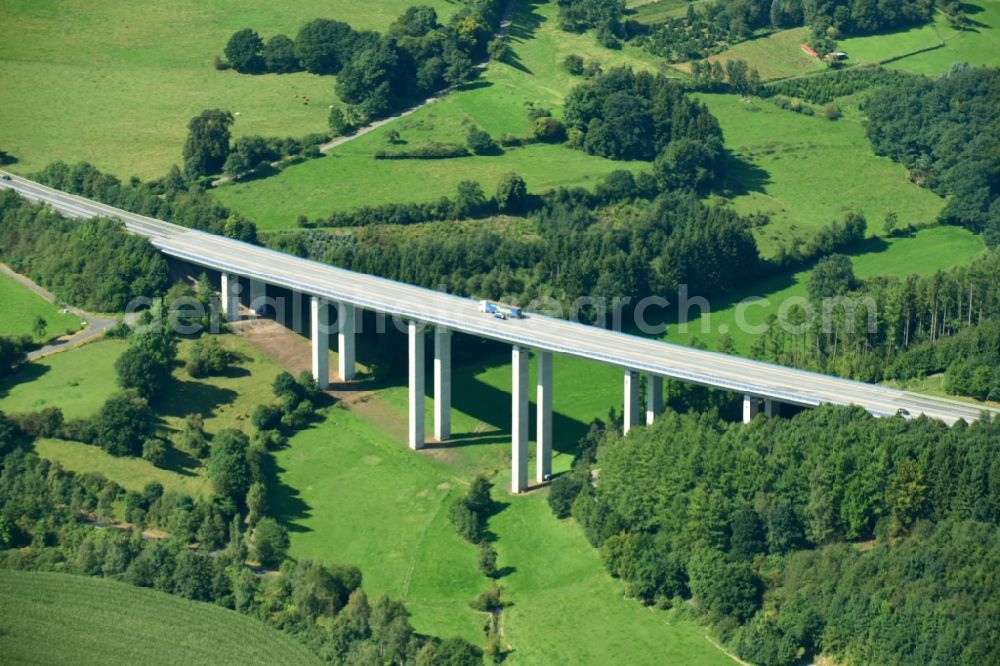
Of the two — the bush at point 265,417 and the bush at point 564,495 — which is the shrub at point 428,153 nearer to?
the bush at point 265,417

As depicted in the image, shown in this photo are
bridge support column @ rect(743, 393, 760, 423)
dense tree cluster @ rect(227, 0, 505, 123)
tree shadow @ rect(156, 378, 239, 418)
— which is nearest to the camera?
bridge support column @ rect(743, 393, 760, 423)

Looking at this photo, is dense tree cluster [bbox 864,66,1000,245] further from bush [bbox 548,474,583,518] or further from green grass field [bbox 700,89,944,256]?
bush [bbox 548,474,583,518]

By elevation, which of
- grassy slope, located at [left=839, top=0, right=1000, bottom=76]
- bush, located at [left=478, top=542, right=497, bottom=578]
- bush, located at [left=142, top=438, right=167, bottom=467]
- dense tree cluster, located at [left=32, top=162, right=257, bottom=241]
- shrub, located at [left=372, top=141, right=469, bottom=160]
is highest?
grassy slope, located at [left=839, top=0, right=1000, bottom=76]

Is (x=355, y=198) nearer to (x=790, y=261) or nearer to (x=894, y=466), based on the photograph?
(x=790, y=261)

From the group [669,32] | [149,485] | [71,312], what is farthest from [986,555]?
[669,32]

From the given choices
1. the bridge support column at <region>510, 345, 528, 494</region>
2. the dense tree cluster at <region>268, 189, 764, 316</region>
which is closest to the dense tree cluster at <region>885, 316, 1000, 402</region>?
the dense tree cluster at <region>268, 189, 764, 316</region>

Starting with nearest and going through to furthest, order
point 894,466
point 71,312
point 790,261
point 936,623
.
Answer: point 936,623 < point 894,466 < point 71,312 < point 790,261
